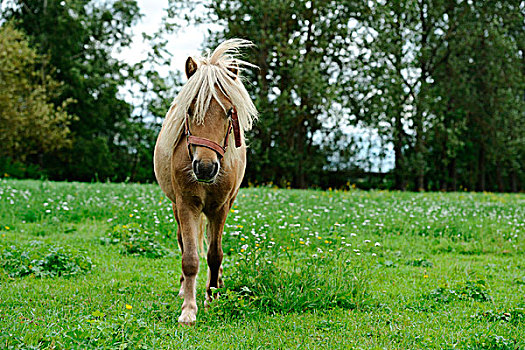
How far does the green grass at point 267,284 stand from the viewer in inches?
149

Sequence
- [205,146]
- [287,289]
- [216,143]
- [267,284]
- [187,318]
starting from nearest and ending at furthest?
[205,146] → [216,143] → [187,318] → [287,289] → [267,284]

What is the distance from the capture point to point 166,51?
1048 inches

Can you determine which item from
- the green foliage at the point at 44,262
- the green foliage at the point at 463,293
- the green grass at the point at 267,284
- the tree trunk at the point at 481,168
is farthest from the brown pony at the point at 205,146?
Answer: the tree trunk at the point at 481,168

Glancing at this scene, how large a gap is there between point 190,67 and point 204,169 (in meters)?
1.26

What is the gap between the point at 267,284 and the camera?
4.83 meters

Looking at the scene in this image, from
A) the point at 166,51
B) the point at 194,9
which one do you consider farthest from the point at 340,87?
the point at 166,51

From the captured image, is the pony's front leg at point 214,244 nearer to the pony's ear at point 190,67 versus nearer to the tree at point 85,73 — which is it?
the pony's ear at point 190,67

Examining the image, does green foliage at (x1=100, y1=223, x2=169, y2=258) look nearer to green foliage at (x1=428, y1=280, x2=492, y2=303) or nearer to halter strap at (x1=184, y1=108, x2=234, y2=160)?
halter strap at (x1=184, y1=108, x2=234, y2=160)

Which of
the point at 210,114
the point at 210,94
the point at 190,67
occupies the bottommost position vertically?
the point at 210,114

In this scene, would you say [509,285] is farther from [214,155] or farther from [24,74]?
[24,74]

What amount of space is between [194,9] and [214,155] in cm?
2130

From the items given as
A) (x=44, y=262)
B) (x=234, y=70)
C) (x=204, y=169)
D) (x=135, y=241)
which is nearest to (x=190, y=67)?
(x=234, y=70)

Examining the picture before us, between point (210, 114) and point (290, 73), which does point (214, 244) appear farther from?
point (290, 73)

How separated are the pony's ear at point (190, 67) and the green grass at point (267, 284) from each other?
2.12m
